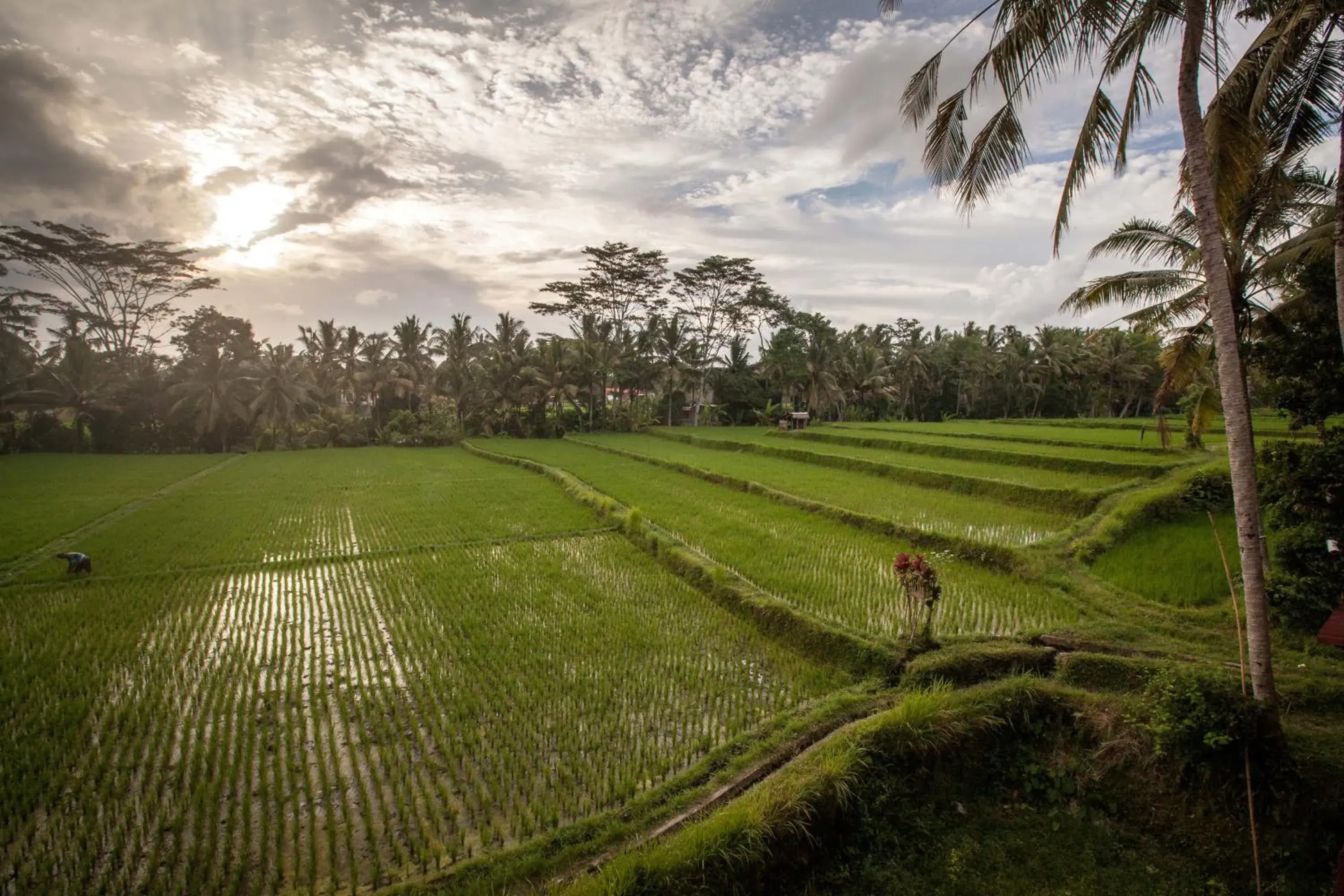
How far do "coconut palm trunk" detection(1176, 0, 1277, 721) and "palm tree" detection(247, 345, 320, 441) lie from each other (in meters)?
32.5

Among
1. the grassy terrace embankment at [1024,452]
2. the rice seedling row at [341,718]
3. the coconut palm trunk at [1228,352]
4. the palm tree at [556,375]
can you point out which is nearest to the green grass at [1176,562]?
the coconut palm trunk at [1228,352]

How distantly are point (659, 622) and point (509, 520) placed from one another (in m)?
6.86

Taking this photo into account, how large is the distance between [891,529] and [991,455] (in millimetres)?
7881

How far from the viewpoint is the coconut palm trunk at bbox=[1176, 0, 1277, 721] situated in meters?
4.04

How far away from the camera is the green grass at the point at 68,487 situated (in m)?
11.9

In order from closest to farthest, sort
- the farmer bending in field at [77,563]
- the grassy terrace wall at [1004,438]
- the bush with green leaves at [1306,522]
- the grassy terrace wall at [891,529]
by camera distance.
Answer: the bush with green leaves at [1306,522]
the grassy terrace wall at [891,529]
the farmer bending in field at [77,563]
the grassy terrace wall at [1004,438]

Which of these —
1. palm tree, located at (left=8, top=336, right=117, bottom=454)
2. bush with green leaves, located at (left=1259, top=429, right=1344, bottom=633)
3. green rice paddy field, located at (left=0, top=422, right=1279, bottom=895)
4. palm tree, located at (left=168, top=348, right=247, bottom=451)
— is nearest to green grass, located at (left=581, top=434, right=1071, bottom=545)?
green rice paddy field, located at (left=0, top=422, right=1279, bottom=895)

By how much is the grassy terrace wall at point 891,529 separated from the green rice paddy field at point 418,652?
0.35ft

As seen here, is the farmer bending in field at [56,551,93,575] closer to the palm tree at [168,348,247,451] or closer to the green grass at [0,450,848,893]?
the green grass at [0,450,848,893]

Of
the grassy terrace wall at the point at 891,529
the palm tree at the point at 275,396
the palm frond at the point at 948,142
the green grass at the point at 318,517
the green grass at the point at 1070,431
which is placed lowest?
the green grass at the point at 318,517

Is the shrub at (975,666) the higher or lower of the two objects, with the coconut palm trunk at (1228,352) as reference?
lower

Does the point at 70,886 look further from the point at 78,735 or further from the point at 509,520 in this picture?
the point at 509,520

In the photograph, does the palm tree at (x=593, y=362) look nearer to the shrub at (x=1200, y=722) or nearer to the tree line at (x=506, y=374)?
the tree line at (x=506, y=374)

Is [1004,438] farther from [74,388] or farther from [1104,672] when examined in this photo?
[74,388]
